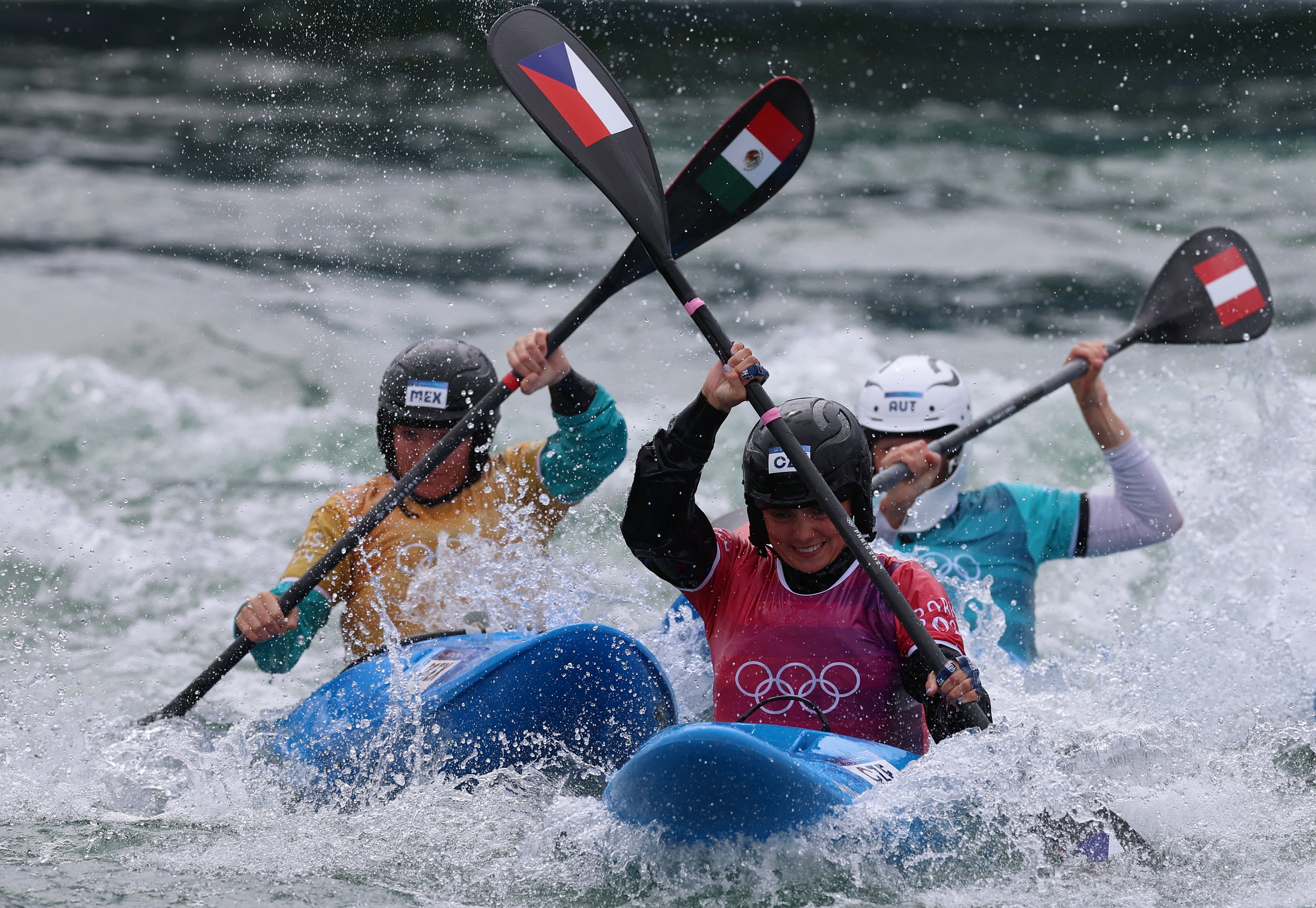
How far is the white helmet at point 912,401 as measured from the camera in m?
4.67

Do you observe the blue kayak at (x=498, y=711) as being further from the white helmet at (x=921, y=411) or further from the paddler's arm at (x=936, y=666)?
the white helmet at (x=921, y=411)

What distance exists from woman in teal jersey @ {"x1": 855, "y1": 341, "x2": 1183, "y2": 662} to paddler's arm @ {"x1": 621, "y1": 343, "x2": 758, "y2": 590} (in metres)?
1.52

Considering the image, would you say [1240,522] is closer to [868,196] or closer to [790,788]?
[790,788]

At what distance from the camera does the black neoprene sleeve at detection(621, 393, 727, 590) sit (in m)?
3.02

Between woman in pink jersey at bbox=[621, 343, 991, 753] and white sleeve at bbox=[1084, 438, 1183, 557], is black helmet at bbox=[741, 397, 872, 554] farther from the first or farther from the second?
white sleeve at bbox=[1084, 438, 1183, 557]

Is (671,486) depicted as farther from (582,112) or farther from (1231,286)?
(1231,286)


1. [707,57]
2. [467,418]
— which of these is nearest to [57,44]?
[707,57]

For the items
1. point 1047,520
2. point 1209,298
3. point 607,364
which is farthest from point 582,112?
point 607,364

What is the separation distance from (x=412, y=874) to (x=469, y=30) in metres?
10.2

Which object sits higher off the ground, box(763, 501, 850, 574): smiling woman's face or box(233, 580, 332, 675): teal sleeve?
box(763, 501, 850, 574): smiling woman's face

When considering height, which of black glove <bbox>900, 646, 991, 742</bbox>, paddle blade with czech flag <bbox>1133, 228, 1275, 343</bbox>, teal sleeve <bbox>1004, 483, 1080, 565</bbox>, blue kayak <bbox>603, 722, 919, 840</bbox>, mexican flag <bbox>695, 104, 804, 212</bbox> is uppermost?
mexican flag <bbox>695, 104, 804, 212</bbox>

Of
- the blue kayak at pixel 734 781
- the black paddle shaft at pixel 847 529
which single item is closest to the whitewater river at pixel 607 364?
the blue kayak at pixel 734 781

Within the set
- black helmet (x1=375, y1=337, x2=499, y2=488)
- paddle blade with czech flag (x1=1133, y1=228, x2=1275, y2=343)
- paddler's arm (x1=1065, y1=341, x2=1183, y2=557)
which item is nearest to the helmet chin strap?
paddler's arm (x1=1065, y1=341, x2=1183, y2=557)

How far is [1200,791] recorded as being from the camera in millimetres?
3660
